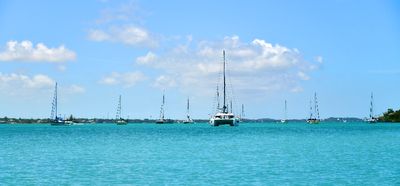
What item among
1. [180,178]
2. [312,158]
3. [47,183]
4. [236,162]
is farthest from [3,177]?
[312,158]

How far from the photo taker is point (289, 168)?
168 feet

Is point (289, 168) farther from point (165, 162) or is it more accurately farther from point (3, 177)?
point (3, 177)

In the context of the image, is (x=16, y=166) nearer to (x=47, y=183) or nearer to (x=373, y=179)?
(x=47, y=183)

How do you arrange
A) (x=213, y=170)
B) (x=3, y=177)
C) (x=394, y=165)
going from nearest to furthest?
1. (x=3, y=177)
2. (x=213, y=170)
3. (x=394, y=165)

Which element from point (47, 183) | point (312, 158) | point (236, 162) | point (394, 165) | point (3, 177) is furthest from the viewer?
point (312, 158)

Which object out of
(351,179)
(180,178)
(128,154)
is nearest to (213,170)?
(180,178)

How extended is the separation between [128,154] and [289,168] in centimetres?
2349

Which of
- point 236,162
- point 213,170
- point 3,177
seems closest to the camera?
point 3,177

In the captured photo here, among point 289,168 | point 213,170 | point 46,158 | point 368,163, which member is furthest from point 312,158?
point 46,158

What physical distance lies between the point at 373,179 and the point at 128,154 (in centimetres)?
3205

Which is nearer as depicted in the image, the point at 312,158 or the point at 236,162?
the point at 236,162

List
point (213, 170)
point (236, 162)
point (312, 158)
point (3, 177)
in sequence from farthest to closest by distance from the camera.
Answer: point (312, 158) < point (236, 162) < point (213, 170) < point (3, 177)

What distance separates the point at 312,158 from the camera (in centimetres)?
6169

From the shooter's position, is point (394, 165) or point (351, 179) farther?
point (394, 165)
